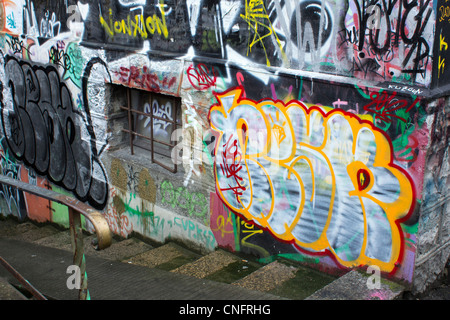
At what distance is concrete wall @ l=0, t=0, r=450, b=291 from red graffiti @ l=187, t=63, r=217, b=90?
0.02 m

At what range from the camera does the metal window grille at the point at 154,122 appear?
18.9 feet

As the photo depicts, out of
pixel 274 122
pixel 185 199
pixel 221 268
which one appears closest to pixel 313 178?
pixel 274 122

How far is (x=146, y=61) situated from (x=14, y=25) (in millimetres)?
3310

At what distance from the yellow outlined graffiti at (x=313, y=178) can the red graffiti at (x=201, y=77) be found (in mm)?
205

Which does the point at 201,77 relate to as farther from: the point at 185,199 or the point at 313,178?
the point at 313,178

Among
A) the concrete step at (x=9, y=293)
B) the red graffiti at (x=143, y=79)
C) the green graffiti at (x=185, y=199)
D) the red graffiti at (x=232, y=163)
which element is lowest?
the green graffiti at (x=185, y=199)

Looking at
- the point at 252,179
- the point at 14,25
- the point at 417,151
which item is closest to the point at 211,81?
the point at 252,179

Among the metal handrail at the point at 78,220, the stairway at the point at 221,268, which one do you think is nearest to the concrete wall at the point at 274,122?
the stairway at the point at 221,268

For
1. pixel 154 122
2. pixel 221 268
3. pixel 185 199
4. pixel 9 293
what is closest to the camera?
pixel 9 293

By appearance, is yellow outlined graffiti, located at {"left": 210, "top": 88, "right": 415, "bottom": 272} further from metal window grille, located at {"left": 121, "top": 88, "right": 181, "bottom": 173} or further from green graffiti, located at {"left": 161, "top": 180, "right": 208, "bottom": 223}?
metal window grille, located at {"left": 121, "top": 88, "right": 181, "bottom": 173}

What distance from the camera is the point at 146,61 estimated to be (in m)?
5.61

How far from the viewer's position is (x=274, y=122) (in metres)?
4.48

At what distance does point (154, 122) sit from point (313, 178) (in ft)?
8.05

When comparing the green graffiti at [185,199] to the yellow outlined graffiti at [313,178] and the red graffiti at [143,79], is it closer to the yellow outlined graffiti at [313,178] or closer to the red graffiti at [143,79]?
the yellow outlined graffiti at [313,178]
